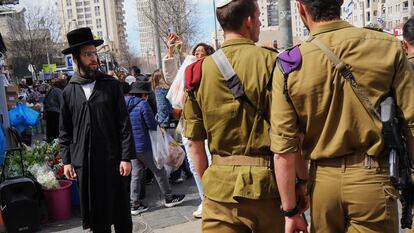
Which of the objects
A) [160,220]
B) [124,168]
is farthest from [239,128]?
[160,220]

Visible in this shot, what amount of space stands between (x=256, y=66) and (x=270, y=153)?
1.60 ft

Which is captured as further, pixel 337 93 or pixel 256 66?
pixel 256 66

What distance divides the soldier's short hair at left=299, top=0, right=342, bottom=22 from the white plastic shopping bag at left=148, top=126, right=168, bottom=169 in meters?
3.98

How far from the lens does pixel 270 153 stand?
7.92 feet

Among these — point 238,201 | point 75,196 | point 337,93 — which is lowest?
point 75,196

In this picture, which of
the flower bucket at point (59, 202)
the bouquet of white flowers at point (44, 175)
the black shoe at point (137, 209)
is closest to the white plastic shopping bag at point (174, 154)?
the black shoe at point (137, 209)

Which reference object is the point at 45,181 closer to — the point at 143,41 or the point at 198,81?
the point at 198,81

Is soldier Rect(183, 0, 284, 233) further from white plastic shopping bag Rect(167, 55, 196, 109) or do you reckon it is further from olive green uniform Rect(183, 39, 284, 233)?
white plastic shopping bag Rect(167, 55, 196, 109)

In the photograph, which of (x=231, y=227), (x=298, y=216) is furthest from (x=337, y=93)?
(x=231, y=227)

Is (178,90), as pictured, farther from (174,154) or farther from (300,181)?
(300,181)

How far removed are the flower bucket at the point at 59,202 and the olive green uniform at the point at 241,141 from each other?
347cm

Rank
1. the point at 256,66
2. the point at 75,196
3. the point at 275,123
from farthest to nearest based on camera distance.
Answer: the point at 75,196 → the point at 256,66 → the point at 275,123

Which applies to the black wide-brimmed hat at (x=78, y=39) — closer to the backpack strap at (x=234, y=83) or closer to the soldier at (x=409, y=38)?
the backpack strap at (x=234, y=83)

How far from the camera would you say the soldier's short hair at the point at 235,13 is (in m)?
2.43
